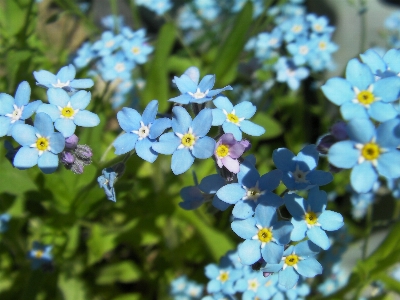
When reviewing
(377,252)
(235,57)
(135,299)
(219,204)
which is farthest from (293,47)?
(135,299)

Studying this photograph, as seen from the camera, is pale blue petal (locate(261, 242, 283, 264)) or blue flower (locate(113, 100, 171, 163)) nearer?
pale blue petal (locate(261, 242, 283, 264))

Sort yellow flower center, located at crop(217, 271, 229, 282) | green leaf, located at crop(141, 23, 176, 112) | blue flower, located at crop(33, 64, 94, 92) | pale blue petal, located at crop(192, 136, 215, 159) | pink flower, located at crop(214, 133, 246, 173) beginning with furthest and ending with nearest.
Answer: green leaf, located at crop(141, 23, 176, 112) → yellow flower center, located at crop(217, 271, 229, 282) → blue flower, located at crop(33, 64, 94, 92) → pink flower, located at crop(214, 133, 246, 173) → pale blue petal, located at crop(192, 136, 215, 159)

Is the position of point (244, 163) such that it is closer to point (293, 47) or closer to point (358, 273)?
point (358, 273)

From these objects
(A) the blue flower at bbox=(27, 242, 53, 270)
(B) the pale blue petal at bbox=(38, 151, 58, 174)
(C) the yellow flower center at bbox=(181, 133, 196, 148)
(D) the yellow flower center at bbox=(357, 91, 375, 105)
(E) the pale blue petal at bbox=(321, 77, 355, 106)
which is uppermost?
(E) the pale blue petal at bbox=(321, 77, 355, 106)

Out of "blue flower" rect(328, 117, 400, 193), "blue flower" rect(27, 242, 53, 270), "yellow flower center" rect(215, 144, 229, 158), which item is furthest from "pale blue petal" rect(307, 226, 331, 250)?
"blue flower" rect(27, 242, 53, 270)

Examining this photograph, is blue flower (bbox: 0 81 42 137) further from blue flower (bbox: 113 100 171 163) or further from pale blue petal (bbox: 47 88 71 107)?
blue flower (bbox: 113 100 171 163)

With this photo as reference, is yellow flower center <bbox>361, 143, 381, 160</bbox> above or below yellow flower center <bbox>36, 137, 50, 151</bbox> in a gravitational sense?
above

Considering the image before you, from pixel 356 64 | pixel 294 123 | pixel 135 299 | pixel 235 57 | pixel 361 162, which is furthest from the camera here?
pixel 294 123
